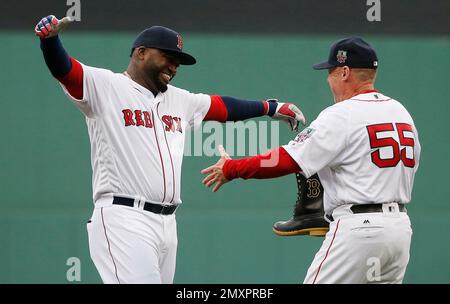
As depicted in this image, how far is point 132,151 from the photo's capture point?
11.4ft

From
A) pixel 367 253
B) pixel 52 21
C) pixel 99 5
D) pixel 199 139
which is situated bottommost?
pixel 367 253

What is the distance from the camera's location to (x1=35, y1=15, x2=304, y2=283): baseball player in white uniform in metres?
3.40

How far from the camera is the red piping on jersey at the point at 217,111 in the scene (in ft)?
13.2

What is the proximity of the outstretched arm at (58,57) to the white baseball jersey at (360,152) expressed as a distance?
0.97 meters

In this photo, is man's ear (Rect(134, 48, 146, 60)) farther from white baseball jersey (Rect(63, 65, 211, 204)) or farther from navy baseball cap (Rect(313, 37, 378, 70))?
navy baseball cap (Rect(313, 37, 378, 70))

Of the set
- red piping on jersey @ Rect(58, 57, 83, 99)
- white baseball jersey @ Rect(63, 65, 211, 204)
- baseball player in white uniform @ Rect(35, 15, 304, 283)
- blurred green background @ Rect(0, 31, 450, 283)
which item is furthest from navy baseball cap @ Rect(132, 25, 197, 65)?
blurred green background @ Rect(0, 31, 450, 283)

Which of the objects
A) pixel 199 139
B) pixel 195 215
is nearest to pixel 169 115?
pixel 199 139

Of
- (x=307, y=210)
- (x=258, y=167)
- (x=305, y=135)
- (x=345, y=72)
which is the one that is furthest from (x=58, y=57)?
(x=307, y=210)

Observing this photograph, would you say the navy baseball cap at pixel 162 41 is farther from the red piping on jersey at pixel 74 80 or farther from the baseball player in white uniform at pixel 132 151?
the red piping on jersey at pixel 74 80

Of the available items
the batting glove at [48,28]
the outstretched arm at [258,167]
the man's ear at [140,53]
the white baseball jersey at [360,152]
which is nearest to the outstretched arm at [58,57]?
the batting glove at [48,28]

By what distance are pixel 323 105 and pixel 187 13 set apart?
134 centimetres

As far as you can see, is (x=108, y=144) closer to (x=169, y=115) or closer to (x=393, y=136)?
(x=169, y=115)

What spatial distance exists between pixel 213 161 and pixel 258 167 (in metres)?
2.83
